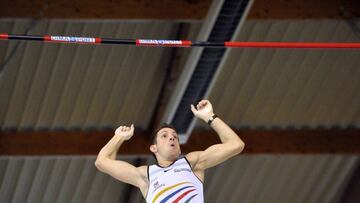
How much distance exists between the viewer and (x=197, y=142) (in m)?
11.2

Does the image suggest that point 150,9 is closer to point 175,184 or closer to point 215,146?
point 215,146

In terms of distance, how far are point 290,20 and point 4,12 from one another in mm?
3721

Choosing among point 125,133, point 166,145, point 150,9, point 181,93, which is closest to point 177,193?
point 166,145

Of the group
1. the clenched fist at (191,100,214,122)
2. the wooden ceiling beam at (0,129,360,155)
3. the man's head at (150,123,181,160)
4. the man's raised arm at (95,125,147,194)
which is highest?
the clenched fist at (191,100,214,122)

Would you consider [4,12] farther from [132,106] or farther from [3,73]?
[132,106]

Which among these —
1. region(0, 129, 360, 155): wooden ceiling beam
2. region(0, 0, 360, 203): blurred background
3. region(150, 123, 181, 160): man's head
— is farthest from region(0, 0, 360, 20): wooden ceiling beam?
region(150, 123, 181, 160): man's head

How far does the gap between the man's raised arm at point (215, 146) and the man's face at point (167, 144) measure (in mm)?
134

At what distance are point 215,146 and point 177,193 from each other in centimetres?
47

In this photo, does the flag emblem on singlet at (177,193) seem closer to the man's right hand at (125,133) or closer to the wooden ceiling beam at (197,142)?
the man's right hand at (125,133)

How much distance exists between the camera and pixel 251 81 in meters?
11.0

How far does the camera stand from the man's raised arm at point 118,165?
16.6 ft

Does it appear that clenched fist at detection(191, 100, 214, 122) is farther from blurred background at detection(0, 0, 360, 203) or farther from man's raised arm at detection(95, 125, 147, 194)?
blurred background at detection(0, 0, 360, 203)

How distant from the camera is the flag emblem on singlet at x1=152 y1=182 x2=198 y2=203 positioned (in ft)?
16.2

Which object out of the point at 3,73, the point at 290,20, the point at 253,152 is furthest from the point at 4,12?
the point at 253,152
